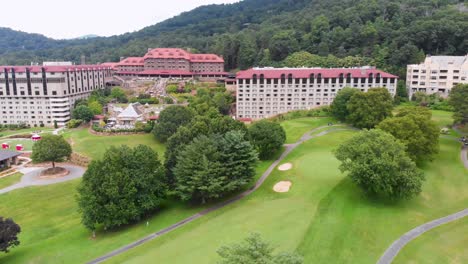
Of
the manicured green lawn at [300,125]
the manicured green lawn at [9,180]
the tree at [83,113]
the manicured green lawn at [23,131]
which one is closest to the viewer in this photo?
the manicured green lawn at [9,180]

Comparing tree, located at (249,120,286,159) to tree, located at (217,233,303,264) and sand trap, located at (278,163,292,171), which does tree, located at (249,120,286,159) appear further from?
tree, located at (217,233,303,264)

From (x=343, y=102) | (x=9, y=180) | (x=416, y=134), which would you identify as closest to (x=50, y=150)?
(x=9, y=180)

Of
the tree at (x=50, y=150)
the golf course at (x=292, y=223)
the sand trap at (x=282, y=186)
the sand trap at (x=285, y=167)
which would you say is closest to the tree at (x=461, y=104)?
the golf course at (x=292, y=223)

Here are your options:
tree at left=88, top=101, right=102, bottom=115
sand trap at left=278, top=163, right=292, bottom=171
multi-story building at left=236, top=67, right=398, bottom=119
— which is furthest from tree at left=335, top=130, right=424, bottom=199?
tree at left=88, top=101, right=102, bottom=115

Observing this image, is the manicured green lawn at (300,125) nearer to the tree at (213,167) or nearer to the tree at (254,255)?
the tree at (213,167)

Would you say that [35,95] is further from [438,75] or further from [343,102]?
[438,75]

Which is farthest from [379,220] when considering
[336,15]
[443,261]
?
[336,15]
